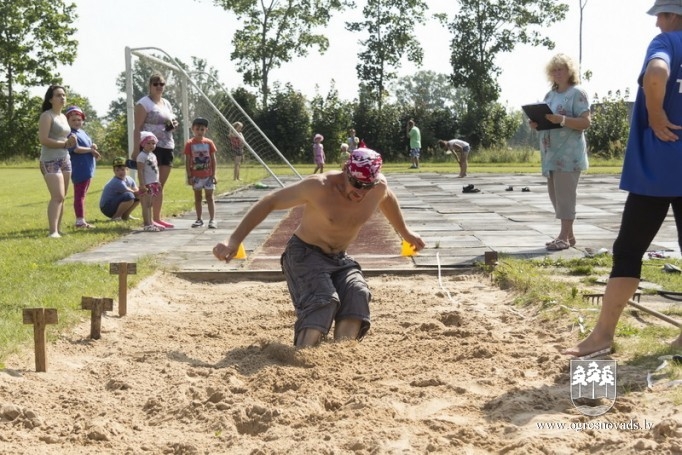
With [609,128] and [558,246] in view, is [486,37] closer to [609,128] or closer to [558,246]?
[609,128]

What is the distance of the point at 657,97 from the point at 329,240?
2.36 m

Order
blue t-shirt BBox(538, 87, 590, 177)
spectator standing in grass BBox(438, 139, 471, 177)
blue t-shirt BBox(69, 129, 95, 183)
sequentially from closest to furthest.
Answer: blue t-shirt BBox(538, 87, 590, 177) → blue t-shirt BBox(69, 129, 95, 183) → spectator standing in grass BBox(438, 139, 471, 177)

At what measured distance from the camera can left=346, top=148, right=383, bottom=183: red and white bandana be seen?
546cm

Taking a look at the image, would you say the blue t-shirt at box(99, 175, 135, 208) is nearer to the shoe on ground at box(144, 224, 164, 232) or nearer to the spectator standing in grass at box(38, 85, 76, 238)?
the shoe on ground at box(144, 224, 164, 232)

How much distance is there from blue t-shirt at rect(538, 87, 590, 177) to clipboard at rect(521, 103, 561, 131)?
0.50 ft

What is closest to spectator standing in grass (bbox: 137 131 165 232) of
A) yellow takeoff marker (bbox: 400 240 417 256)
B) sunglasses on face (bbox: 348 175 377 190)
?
yellow takeoff marker (bbox: 400 240 417 256)

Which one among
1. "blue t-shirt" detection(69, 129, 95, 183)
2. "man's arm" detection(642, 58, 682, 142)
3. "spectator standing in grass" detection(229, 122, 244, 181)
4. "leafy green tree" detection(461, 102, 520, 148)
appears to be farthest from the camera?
"leafy green tree" detection(461, 102, 520, 148)

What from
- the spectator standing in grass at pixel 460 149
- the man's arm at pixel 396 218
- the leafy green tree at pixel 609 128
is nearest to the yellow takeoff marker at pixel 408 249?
the man's arm at pixel 396 218

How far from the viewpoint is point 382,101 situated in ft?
180

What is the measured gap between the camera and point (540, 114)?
934 cm

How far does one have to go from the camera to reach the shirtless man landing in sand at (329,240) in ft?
18.3

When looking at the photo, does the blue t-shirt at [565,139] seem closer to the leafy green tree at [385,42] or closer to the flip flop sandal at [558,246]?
the flip flop sandal at [558,246]

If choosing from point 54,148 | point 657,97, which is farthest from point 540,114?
point 54,148

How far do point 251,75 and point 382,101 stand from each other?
26.9 feet
